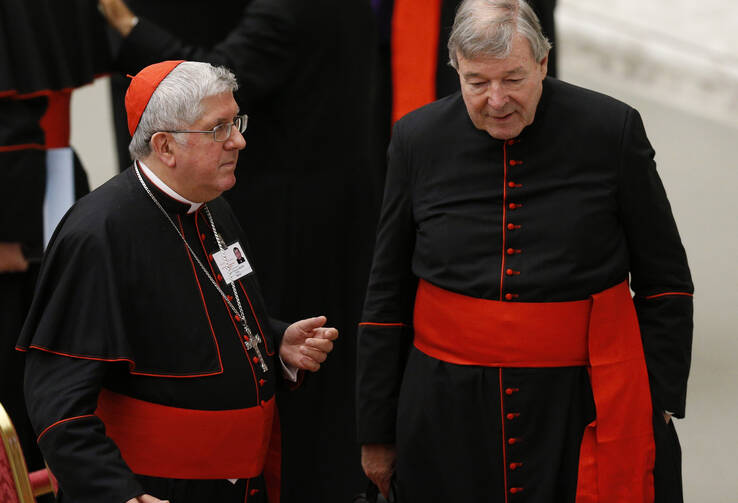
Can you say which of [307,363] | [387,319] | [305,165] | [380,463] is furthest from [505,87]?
[305,165]

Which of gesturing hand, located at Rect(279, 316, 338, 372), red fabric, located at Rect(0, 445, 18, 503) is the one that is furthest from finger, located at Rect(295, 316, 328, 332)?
red fabric, located at Rect(0, 445, 18, 503)

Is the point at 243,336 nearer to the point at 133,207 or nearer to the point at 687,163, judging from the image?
the point at 133,207

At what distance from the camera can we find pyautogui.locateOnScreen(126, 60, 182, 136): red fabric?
2588 mm

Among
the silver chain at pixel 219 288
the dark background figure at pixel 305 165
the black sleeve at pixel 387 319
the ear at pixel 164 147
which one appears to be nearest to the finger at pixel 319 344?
the silver chain at pixel 219 288

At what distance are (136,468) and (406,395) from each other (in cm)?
67

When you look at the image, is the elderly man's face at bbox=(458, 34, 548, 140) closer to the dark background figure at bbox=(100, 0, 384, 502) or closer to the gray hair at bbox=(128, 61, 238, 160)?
the gray hair at bbox=(128, 61, 238, 160)

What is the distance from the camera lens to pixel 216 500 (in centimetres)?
269

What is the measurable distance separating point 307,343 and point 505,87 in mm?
706

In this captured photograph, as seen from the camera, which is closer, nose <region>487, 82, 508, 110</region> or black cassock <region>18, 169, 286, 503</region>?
black cassock <region>18, 169, 286, 503</region>

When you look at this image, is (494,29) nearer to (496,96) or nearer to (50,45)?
(496,96)

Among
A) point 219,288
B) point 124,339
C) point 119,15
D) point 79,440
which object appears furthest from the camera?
point 119,15

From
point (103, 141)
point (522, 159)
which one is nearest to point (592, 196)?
point (522, 159)

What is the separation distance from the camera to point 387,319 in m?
2.98

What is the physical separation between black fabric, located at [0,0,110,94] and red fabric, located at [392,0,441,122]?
106 cm
